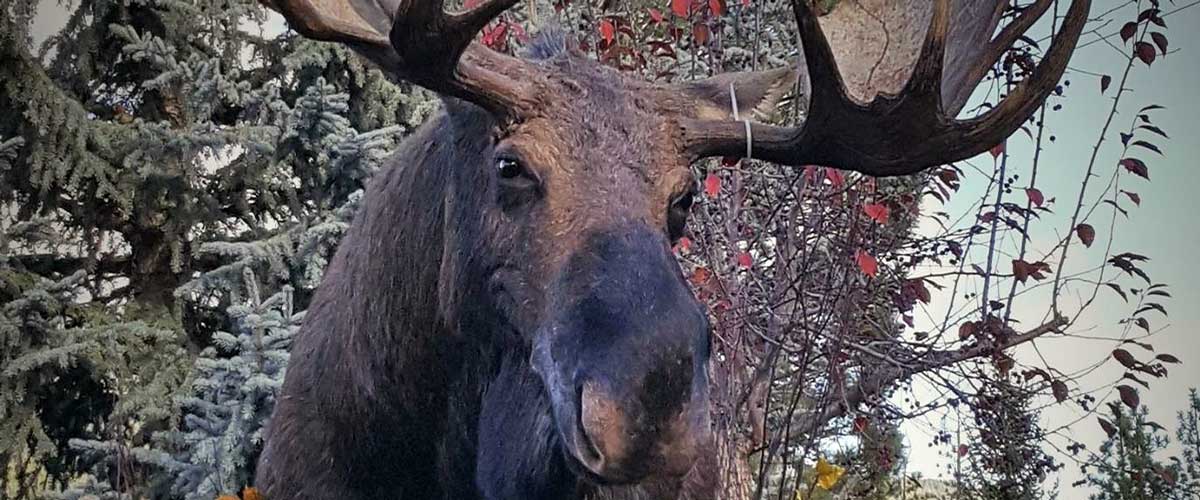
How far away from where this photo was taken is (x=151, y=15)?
6.24 meters

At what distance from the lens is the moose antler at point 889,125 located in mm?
2137

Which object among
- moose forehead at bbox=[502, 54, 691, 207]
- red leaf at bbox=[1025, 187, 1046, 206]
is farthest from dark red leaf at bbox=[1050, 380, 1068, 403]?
moose forehead at bbox=[502, 54, 691, 207]

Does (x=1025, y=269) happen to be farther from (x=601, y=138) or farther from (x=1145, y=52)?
(x=601, y=138)

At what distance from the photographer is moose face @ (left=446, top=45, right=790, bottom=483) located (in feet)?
5.17

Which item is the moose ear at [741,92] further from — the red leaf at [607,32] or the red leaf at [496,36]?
the red leaf at [496,36]

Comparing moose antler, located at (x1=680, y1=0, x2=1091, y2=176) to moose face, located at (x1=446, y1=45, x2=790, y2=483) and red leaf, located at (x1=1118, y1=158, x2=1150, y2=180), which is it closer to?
moose face, located at (x1=446, y1=45, x2=790, y2=483)

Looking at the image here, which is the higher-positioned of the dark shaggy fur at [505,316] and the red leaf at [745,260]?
the red leaf at [745,260]

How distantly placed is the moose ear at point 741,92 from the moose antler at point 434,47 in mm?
431

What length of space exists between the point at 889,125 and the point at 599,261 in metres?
0.80

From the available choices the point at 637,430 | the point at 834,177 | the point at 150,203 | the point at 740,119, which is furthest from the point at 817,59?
the point at 150,203

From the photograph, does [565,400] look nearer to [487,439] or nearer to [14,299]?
[487,439]

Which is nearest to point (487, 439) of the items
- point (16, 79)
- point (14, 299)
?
point (14, 299)

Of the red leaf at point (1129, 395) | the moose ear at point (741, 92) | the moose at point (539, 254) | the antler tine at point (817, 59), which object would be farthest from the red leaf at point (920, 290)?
the antler tine at point (817, 59)

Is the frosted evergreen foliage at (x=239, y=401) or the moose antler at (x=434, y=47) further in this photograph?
the frosted evergreen foliage at (x=239, y=401)
